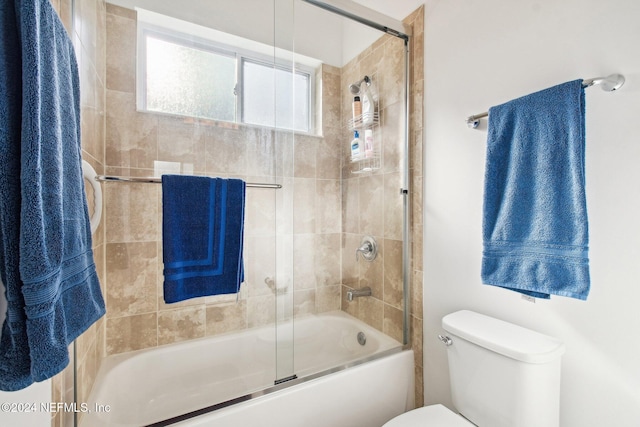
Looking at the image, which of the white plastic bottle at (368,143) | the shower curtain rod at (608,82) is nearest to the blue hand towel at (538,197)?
the shower curtain rod at (608,82)

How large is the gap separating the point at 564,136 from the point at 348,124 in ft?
3.48

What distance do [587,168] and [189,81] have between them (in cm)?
164

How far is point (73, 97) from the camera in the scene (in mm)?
764

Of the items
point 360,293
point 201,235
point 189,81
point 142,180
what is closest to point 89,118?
point 142,180

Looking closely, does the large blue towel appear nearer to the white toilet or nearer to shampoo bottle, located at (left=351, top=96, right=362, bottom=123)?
the white toilet

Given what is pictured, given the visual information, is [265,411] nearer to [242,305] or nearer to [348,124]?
[242,305]

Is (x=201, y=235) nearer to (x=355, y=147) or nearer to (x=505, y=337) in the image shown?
(x=355, y=147)

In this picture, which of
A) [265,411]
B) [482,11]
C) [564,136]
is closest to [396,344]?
[265,411]

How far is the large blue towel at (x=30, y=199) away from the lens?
19.9 inches

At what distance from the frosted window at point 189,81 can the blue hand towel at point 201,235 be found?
393 mm

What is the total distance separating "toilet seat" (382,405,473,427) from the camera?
3.61 feet

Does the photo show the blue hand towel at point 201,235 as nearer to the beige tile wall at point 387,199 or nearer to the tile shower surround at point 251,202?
the tile shower surround at point 251,202

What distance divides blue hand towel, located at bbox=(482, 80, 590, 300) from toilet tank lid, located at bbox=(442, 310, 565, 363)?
Result: 17cm

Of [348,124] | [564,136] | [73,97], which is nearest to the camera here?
[73,97]
